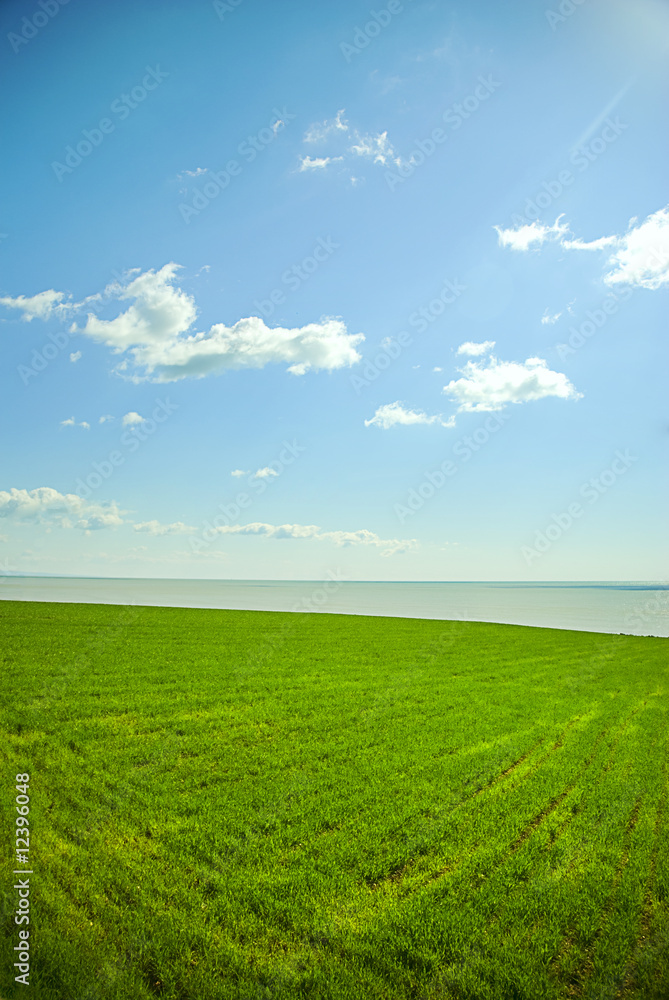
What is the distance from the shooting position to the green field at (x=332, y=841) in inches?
149

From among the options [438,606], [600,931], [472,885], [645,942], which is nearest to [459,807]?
[472,885]

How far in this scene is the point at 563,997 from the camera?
11.9 ft

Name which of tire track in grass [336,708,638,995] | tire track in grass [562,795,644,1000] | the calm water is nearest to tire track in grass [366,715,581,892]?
tire track in grass [336,708,638,995]

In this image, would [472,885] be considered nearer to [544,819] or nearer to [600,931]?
[600,931]

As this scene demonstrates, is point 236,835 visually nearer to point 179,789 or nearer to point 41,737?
point 179,789

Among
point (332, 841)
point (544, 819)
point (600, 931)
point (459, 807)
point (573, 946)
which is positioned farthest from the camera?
point (459, 807)

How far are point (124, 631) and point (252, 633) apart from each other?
589 cm

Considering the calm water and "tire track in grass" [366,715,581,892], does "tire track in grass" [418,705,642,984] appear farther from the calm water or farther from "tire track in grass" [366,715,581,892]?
the calm water

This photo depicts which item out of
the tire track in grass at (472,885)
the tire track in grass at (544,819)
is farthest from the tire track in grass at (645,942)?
the tire track in grass at (472,885)

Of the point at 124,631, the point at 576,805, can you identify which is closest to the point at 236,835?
the point at 576,805

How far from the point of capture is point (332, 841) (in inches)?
218

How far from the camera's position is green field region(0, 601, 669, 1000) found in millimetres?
3781

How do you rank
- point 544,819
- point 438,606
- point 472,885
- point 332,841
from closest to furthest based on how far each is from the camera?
point 472,885
point 332,841
point 544,819
point 438,606

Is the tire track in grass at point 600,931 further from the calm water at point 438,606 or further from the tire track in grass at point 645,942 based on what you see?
the calm water at point 438,606
